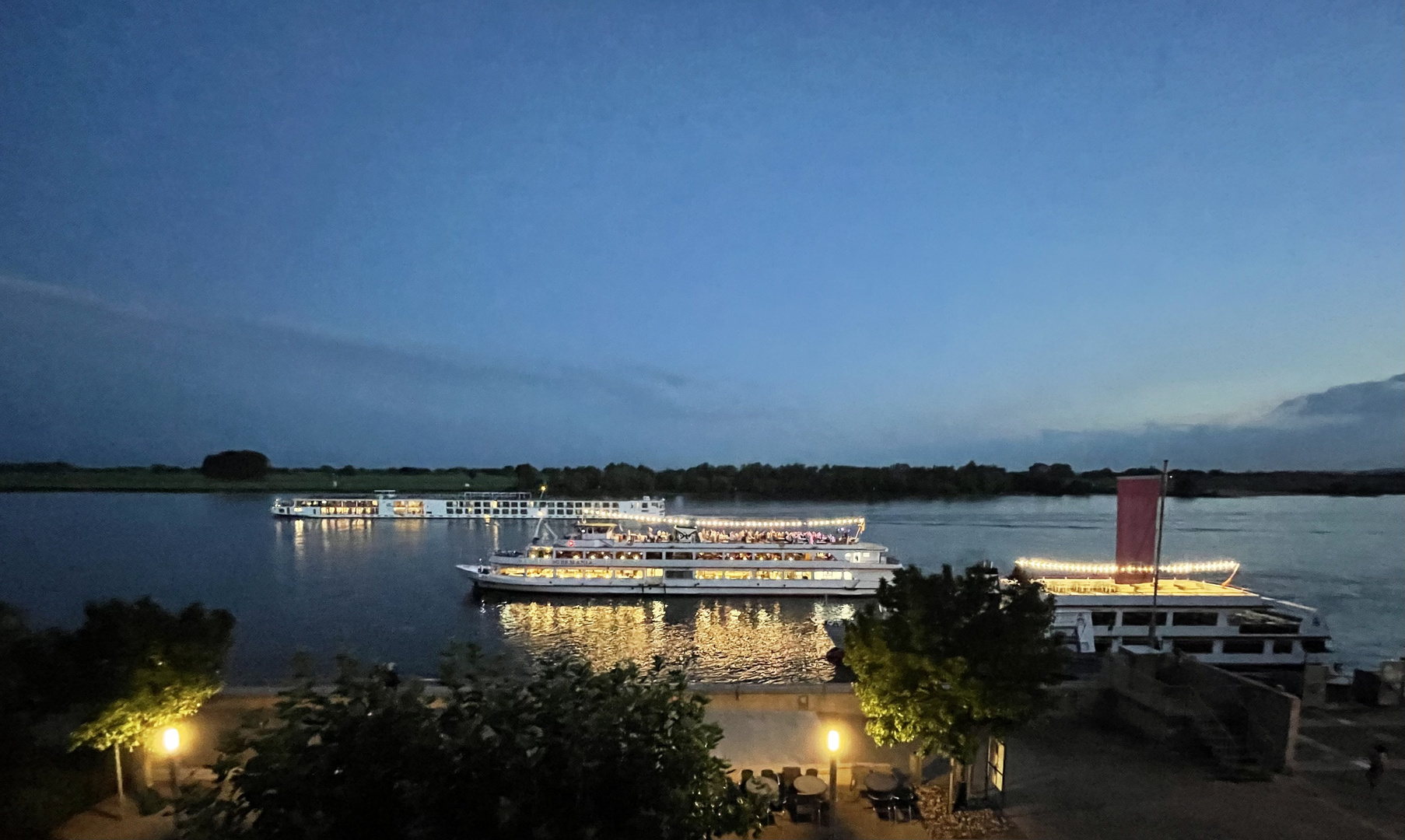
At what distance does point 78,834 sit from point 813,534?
3660cm

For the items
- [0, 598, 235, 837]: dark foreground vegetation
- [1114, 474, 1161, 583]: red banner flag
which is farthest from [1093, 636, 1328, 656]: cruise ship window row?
[0, 598, 235, 837]: dark foreground vegetation

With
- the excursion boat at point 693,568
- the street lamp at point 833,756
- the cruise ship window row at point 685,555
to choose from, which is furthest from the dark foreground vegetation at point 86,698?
the cruise ship window row at point 685,555

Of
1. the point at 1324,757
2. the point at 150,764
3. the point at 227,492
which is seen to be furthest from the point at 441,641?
the point at 227,492

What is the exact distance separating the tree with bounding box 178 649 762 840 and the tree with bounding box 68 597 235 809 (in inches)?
224

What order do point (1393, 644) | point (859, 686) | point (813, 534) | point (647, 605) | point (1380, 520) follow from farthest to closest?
point (1380, 520) < point (813, 534) < point (647, 605) < point (1393, 644) < point (859, 686)

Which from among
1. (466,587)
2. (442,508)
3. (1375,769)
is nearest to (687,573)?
(466,587)

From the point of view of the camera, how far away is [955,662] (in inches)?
357

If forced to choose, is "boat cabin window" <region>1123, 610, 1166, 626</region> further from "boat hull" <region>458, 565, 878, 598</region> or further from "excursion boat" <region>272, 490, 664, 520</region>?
"excursion boat" <region>272, 490, 664, 520</region>

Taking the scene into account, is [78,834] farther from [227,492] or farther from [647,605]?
[227,492]

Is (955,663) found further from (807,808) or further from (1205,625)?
(1205,625)

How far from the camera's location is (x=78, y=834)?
8492mm

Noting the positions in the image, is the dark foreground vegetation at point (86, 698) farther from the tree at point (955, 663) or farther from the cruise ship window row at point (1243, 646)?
the cruise ship window row at point (1243, 646)

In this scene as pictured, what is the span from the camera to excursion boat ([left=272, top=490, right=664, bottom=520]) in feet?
264

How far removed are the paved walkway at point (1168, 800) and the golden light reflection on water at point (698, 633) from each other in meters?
14.9
